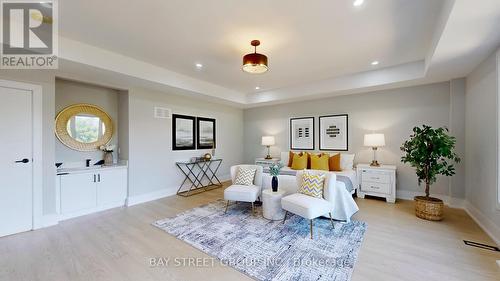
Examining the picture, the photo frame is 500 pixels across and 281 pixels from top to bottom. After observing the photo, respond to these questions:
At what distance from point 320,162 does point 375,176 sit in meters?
1.12

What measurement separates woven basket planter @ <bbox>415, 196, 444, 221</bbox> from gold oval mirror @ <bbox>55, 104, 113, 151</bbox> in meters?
5.94

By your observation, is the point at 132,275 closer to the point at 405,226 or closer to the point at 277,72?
the point at 405,226

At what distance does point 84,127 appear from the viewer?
408cm

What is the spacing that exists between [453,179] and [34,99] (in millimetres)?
7151

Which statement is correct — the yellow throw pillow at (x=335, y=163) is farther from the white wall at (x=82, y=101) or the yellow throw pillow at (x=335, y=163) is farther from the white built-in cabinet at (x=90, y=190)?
the white wall at (x=82, y=101)

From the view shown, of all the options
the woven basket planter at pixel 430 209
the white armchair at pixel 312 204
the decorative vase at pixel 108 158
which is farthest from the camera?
the decorative vase at pixel 108 158

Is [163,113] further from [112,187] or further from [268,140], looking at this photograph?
[268,140]

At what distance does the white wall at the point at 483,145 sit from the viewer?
263 centimetres

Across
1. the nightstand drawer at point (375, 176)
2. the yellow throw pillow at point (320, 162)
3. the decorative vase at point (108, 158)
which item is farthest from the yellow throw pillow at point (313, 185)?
the decorative vase at point (108, 158)

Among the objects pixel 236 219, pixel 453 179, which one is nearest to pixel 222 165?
pixel 236 219

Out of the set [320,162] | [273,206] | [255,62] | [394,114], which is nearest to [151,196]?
[273,206]

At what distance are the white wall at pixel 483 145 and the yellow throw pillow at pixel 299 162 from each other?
2.80 m

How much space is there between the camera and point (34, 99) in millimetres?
3053

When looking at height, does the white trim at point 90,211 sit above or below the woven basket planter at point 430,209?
below
